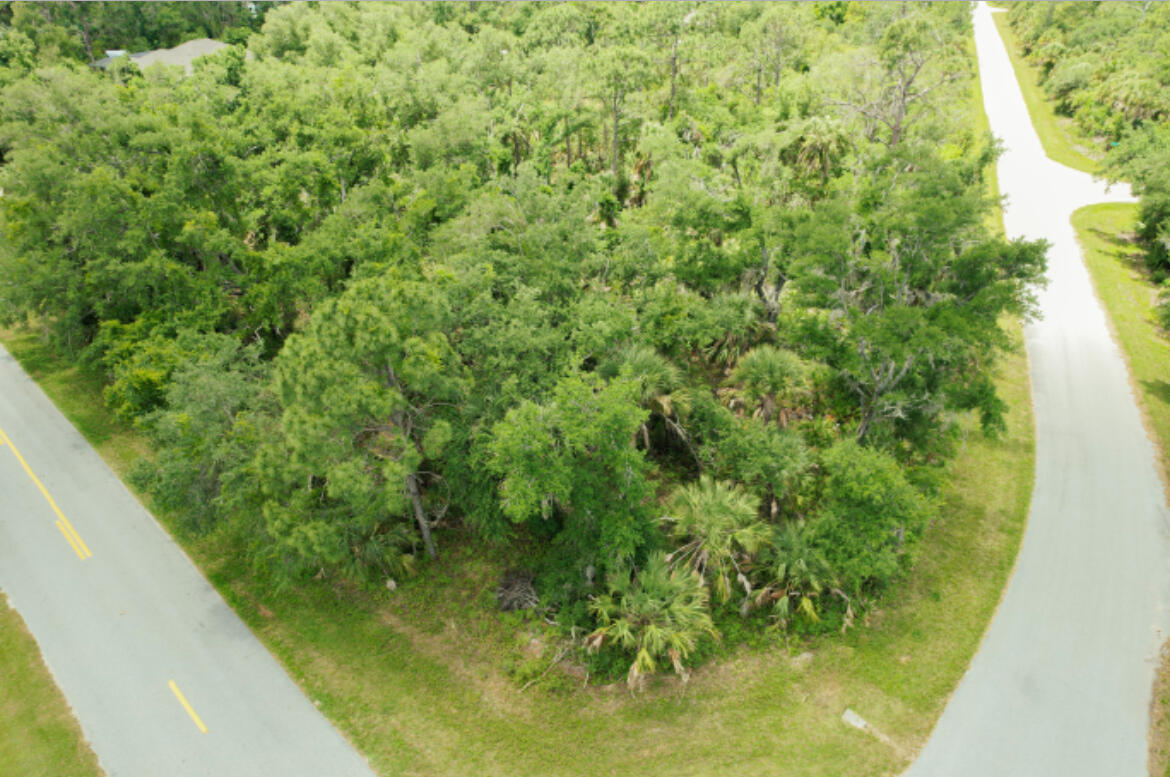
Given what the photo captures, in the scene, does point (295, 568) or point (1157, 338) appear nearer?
point (295, 568)

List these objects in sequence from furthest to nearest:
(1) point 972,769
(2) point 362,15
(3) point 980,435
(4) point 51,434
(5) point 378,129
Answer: (2) point 362,15, (5) point 378,129, (4) point 51,434, (3) point 980,435, (1) point 972,769

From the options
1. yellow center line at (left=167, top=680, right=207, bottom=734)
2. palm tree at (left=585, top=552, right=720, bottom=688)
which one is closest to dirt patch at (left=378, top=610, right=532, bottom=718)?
palm tree at (left=585, top=552, right=720, bottom=688)

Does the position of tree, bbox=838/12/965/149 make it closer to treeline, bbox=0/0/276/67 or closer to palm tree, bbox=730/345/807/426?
palm tree, bbox=730/345/807/426

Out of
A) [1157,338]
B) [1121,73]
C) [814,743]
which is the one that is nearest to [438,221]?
[814,743]

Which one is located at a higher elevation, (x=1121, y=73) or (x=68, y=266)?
(x=1121, y=73)

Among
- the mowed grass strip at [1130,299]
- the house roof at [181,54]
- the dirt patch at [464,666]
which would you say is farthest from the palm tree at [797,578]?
the house roof at [181,54]

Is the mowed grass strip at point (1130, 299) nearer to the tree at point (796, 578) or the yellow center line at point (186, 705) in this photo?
the tree at point (796, 578)

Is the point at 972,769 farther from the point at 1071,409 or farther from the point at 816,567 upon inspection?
the point at 1071,409

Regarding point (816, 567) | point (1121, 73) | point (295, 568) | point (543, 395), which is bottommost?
point (295, 568)
